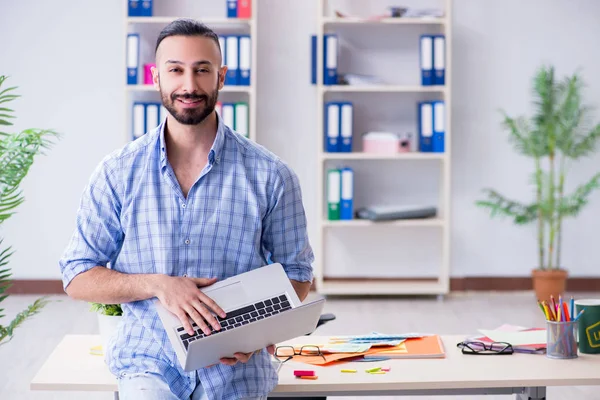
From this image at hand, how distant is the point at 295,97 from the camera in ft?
18.7

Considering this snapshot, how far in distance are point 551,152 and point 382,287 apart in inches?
52.9

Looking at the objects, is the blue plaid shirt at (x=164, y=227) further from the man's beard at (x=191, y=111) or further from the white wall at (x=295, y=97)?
the white wall at (x=295, y=97)

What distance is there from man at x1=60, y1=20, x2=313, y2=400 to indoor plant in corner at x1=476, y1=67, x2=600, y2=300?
3669 mm

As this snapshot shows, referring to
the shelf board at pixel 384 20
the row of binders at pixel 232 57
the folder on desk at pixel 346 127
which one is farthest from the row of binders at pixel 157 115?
the shelf board at pixel 384 20

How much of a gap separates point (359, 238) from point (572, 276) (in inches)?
56.0

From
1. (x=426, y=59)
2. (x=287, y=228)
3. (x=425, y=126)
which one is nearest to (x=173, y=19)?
(x=426, y=59)

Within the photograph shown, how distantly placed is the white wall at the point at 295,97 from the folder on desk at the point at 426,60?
355 mm

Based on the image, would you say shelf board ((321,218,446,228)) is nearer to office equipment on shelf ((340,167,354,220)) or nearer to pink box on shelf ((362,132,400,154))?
office equipment on shelf ((340,167,354,220))

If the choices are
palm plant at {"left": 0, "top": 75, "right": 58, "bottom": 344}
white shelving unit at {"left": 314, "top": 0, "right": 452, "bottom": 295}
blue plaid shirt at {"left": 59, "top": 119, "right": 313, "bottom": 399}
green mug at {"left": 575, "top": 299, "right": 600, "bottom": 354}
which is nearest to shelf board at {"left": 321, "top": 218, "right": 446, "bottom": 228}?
white shelving unit at {"left": 314, "top": 0, "right": 452, "bottom": 295}

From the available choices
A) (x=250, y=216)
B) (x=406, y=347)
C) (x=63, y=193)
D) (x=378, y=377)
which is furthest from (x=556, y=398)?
(x=63, y=193)

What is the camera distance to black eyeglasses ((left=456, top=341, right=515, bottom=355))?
226cm

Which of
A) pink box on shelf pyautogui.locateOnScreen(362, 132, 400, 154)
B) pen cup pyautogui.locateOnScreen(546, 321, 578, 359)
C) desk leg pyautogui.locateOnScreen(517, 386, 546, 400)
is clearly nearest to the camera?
desk leg pyautogui.locateOnScreen(517, 386, 546, 400)

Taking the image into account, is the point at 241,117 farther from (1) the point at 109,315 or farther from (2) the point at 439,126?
(1) the point at 109,315

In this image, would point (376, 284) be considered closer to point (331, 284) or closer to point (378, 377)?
point (331, 284)
